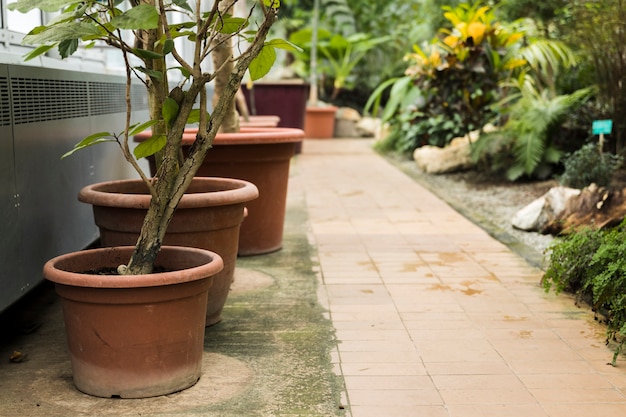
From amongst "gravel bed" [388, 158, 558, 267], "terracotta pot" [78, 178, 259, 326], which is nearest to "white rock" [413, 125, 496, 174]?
"gravel bed" [388, 158, 558, 267]

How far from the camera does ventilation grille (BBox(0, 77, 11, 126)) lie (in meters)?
2.95

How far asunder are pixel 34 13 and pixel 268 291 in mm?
1943

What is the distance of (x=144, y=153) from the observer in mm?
2834

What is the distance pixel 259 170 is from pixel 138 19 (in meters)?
2.42

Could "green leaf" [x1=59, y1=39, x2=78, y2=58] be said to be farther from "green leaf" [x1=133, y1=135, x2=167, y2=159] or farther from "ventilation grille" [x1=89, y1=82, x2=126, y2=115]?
"ventilation grille" [x1=89, y1=82, x2=126, y2=115]

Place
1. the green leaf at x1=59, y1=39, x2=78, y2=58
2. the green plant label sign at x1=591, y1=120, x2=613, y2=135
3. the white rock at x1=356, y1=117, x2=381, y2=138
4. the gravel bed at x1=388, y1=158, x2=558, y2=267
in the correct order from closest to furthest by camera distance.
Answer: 1. the green leaf at x1=59, y1=39, x2=78, y2=58
2. the gravel bed at x1=388, y1=158, x2=558, y2=267
3. the green plant label sign at x1=591, y1=120, x2=613, y2=135
4. the white rock at x1=356, y1=117, x2=381, y2=138

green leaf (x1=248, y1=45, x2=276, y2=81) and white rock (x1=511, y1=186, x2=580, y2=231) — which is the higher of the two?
green leaf (x1=248, y1=45, x2=276, y2=81)

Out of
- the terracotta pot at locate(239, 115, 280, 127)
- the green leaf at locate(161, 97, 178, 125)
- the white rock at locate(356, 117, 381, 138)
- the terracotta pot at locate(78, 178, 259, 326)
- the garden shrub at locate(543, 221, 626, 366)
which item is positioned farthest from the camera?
the white rock at locate(356, 117, 381, 138)

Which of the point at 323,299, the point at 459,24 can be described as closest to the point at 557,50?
the point at 459,24

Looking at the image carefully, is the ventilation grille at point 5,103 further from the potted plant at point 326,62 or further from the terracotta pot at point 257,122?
the potted plant at point 326,62

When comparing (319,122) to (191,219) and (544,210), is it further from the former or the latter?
(191,219)

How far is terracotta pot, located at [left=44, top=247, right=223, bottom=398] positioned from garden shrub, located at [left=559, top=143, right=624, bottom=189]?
429cm

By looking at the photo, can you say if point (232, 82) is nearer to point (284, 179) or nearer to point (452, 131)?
point (284, 179)

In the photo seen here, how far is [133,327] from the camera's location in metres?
2.56
